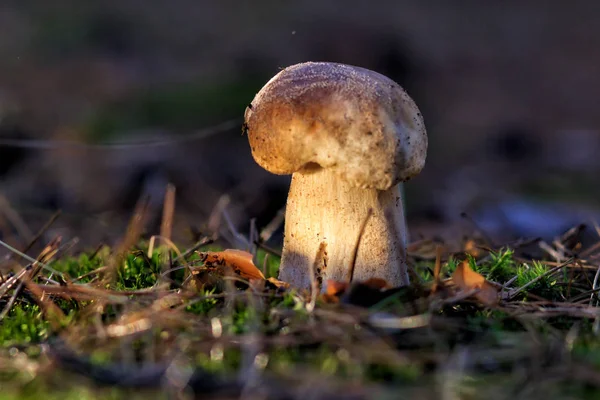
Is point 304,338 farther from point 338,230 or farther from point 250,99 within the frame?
point 250,99

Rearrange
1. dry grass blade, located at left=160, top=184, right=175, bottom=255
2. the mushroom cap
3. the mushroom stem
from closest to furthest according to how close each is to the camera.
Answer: the mushroom cap, the mushroom stem, dry grass blade, located at left=160, top=184, right=175, bottom=255

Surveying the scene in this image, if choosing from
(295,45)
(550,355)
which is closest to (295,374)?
(550,355)

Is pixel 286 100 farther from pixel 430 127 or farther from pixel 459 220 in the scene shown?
pixel 430 127

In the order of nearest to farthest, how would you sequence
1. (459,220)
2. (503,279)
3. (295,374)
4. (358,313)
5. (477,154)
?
(295,374) → (358,313) → (503,279) → (459,220) → (477,154)

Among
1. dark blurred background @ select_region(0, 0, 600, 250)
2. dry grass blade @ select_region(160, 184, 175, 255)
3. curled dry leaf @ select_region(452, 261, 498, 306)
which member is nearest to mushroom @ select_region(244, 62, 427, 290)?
curled dry leaf @ select_region(452, 261, 498, 306)

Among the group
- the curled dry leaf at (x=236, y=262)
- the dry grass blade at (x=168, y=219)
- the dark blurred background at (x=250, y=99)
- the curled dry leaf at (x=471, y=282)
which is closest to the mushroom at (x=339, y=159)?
the curled dry leaf at (x=236, y=262)

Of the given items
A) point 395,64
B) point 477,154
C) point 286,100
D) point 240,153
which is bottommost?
point 477,154

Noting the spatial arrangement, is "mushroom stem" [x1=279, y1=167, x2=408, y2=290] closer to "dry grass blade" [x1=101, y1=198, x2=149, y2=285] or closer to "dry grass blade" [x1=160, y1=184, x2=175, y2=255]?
"dry grass blade" [x1=160, y1=184, x2=175, y2=255]
